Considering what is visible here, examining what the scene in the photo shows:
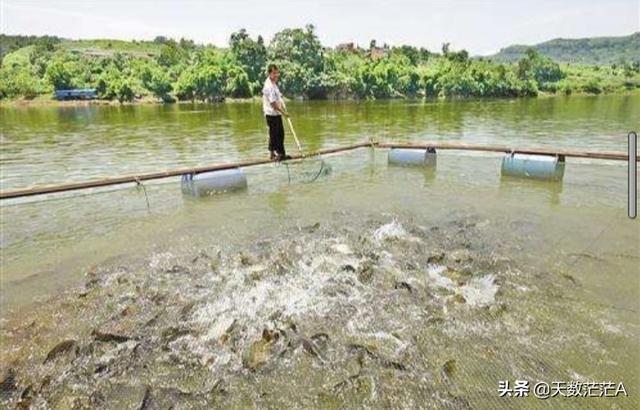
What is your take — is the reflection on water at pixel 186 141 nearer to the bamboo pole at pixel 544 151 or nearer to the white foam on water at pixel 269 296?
the bamboo pole at pixel 544 151

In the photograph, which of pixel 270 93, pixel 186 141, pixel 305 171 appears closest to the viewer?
pixel 270 93

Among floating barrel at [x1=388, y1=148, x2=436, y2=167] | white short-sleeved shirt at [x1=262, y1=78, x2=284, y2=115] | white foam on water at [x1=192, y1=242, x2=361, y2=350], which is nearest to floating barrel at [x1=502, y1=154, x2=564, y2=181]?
floating barrel at [x1=388, y1=148, x2=436, y2=167]

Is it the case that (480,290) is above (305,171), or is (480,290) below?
below

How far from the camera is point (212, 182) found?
11.4 m

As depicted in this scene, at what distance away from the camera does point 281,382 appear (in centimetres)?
445

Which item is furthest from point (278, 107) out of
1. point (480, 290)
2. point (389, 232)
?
point (480, 290)

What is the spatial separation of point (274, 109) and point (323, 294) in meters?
5.91

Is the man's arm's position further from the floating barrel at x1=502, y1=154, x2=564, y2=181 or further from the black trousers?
the floating barrel at x1=502, y1=154, x2=564, y2=181

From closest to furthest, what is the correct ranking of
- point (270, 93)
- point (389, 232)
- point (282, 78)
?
1. point (389, 232)
2. point (270, 93)
3. point (282, 78)

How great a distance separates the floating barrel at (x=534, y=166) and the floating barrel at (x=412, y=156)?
91.3 inches

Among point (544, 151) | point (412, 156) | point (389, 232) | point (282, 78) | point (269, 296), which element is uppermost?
point (282, 78)

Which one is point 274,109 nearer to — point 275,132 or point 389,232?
point 275,132

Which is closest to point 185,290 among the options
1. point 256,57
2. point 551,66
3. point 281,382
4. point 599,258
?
point 281,382

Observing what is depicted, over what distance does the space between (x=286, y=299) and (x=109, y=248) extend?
4.28m
